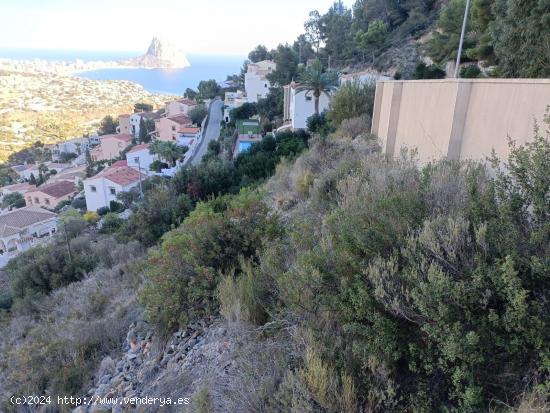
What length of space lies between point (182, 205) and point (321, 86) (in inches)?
531

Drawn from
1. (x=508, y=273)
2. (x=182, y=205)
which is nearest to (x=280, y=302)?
(x=508, y=273)

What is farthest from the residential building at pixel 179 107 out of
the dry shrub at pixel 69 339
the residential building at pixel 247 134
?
the dry shrub at pixel 69 339

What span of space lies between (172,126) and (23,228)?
20518 mm

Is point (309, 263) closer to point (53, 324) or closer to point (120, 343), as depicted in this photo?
point (120, 343)

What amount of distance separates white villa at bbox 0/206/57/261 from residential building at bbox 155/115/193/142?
16.3 m

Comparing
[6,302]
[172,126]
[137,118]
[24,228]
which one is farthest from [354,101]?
[137,118]

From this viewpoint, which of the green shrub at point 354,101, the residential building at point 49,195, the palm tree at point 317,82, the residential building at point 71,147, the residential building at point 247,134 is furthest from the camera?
the residential building at point 71,147

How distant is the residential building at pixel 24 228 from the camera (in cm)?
2433

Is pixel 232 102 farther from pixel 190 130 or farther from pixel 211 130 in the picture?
pixel 190 130

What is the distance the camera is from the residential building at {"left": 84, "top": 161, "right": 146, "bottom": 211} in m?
27.9

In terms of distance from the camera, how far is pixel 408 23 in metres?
31.3

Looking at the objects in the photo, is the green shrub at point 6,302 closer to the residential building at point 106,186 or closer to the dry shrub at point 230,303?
the dry shrub at point 230,303

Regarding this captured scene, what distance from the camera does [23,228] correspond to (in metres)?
25.5

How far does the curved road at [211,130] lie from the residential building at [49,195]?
15.3m
